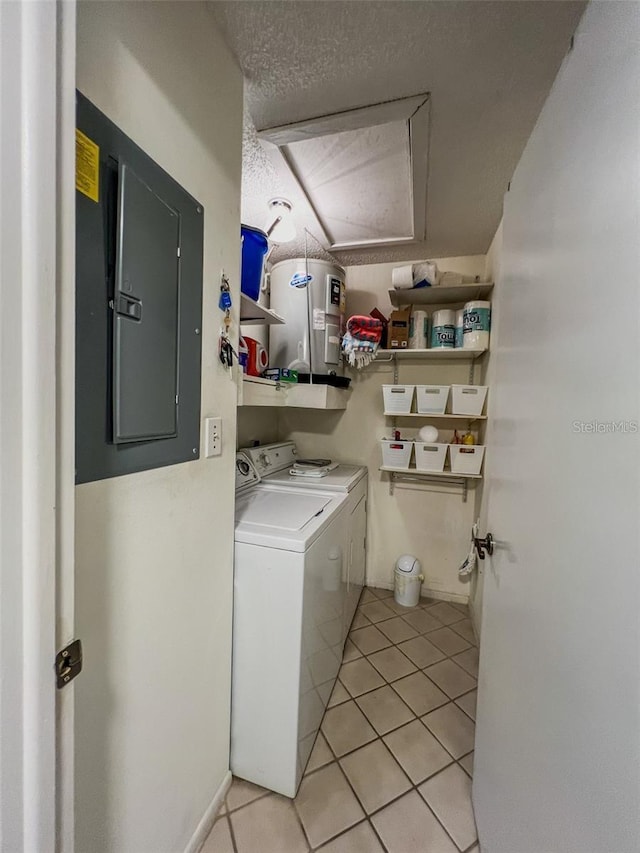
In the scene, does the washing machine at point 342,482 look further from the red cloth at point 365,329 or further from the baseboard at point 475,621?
the red cloth at point 365,329

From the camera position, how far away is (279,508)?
1530 millimetres

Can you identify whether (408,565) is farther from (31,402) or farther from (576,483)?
(31,402)

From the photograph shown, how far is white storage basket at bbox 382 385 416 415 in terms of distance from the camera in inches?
88.7

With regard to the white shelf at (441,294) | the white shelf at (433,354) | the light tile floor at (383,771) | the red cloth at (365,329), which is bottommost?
the light tile floor at (383,771)

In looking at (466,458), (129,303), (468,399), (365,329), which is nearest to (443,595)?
(466,458)

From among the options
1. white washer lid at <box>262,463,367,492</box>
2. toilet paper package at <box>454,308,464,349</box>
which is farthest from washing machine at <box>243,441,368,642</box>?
toilet paper package at <box>454,308,464,349</box>

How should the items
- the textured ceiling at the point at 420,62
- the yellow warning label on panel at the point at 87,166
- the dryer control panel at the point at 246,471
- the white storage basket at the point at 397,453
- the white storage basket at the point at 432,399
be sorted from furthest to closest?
the white storage basket at the point at 397,453
the white storage basket at the point at 432,399
the dryer control panel at the point at 246,471
the textured ceiling at the point at 420,62
the yellow warning label on panel at the point at 87,166

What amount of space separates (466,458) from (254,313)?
1.58 meters

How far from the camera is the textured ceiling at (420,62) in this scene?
0.96m

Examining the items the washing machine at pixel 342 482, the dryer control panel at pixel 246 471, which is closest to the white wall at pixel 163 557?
the dryer control panel at pixel 246 471

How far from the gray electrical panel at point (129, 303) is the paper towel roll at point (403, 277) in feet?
4.97

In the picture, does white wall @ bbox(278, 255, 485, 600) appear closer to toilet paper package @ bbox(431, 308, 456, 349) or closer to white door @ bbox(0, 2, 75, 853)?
toilet paper package @ bbox(431, 308, 456, 349)

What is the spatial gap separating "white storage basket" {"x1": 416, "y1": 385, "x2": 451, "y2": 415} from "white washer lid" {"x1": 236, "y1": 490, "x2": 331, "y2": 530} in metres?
0.94

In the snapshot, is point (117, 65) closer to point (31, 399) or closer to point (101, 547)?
point (31, 399)
